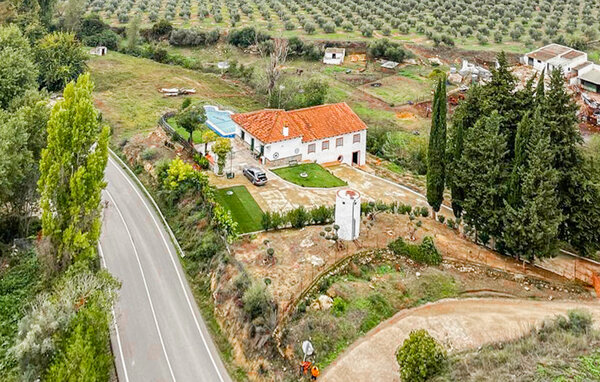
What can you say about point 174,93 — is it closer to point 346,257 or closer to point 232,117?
point 232,117

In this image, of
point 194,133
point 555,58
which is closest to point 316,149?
point 194,133

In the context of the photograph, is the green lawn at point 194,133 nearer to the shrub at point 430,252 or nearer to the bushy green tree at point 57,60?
the bushy green tree at point 57,60

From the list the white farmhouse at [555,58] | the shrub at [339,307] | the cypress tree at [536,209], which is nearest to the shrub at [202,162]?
the shrub at [339,307]

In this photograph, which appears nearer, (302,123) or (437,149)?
(437,149)

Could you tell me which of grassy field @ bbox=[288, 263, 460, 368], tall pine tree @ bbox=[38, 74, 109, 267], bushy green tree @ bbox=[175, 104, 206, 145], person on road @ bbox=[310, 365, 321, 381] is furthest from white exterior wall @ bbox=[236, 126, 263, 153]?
person on road @ bbox=[310, 365, 321, 381]

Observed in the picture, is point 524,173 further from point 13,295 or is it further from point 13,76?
point 13,76

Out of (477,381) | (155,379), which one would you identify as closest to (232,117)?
(155,379)
